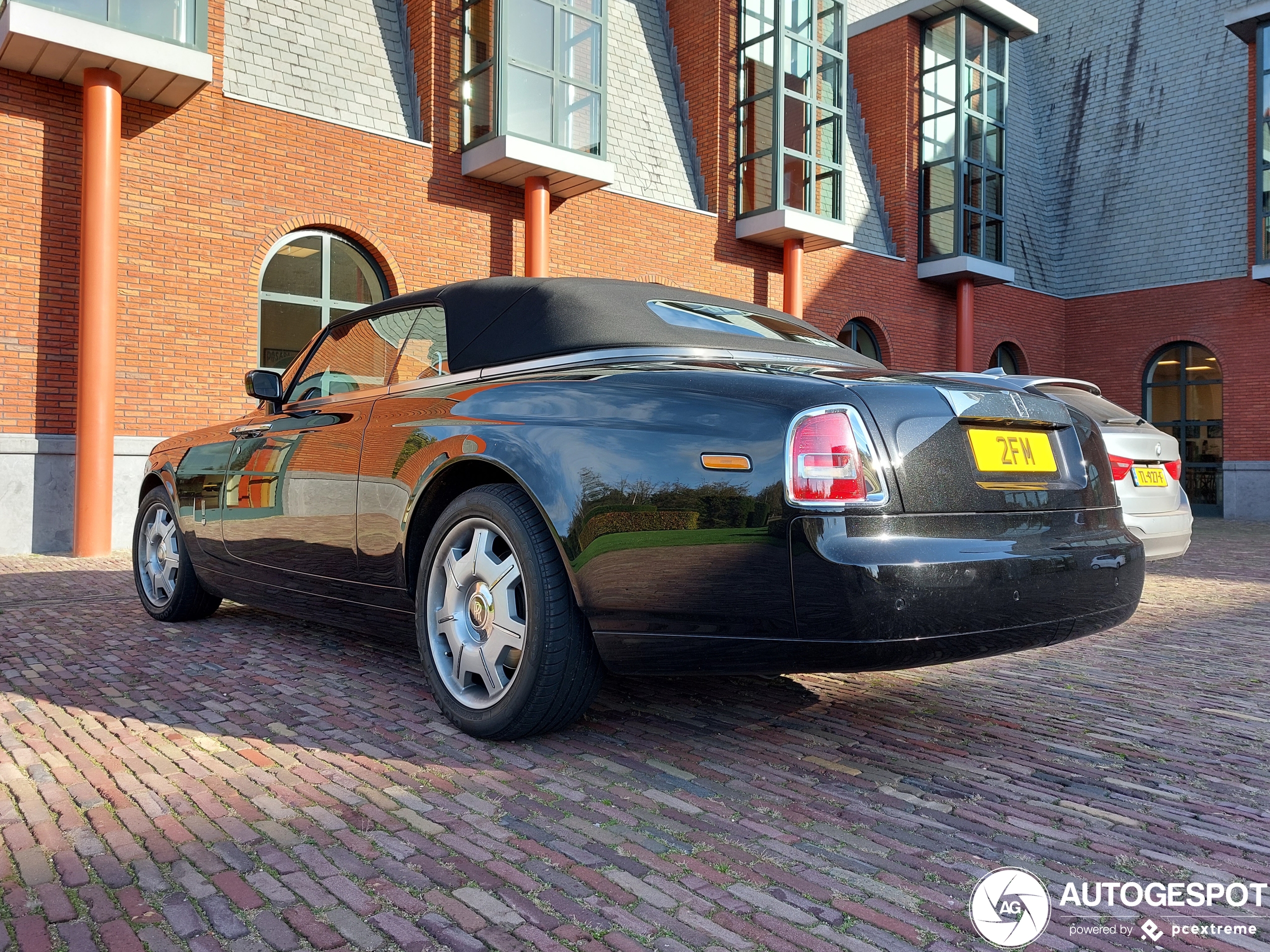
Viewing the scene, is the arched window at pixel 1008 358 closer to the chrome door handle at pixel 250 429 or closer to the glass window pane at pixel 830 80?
the glass window pane at pixel 830 80

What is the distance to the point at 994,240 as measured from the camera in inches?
750

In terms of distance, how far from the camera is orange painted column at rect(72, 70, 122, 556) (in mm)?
9148

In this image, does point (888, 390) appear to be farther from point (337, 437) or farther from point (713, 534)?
point (337, 437)

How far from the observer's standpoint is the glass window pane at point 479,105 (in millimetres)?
11977

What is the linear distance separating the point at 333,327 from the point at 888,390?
271 cm

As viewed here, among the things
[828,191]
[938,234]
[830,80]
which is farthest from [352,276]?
[938,234]

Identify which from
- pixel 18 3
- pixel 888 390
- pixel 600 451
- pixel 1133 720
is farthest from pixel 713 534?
pixel 18 3

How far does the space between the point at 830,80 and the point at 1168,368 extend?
10482 millimetres

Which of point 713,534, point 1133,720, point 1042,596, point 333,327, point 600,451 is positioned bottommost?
point 1133,720

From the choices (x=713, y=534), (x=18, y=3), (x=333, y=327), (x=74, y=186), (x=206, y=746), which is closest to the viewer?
(x=713, y=534)

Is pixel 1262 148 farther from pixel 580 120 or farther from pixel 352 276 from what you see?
pixel 352 276

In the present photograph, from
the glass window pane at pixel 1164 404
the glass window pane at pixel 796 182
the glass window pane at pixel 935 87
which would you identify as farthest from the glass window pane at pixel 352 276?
the glass window pane at pixel 1164 404

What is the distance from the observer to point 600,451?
2.63m

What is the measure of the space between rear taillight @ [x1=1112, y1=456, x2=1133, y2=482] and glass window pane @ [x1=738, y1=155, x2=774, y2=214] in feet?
34.1
